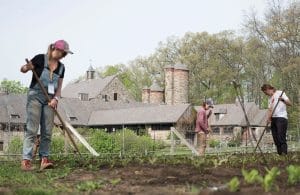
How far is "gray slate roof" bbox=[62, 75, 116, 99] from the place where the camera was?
230 ft

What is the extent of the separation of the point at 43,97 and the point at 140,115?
162ft

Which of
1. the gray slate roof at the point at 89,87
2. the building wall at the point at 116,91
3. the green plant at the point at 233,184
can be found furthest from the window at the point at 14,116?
the green plant at the point at 233,184

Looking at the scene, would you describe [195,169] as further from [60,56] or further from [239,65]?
[239,65]

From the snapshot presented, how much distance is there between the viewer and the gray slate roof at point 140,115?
53.7 meters

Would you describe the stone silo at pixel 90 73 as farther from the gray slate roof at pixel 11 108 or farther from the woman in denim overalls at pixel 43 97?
the woman in denim overalls at pixel 43 97

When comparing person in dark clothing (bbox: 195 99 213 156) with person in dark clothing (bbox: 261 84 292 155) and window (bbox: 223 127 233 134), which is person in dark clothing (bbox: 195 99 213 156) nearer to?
person in dark clothing (bbox: 261 84 292 155)

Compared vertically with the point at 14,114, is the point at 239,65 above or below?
above

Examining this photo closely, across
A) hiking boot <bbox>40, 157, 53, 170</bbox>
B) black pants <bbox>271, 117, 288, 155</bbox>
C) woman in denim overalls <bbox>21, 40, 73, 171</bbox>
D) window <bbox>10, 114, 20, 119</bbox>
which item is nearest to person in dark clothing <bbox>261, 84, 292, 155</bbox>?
black pants <bbox>271, 117, 288, 155</bbox>

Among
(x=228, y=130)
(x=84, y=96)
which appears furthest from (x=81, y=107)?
(x=228, y=130)

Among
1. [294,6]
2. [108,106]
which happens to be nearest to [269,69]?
[294,6]

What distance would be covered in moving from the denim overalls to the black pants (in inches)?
215

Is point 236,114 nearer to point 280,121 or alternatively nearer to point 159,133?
point 159,133

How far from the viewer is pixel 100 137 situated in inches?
1125

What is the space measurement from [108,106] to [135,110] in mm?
7936
